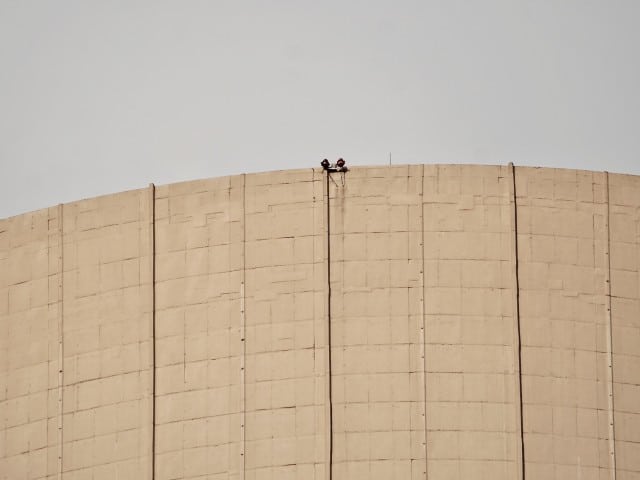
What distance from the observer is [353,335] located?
55000 mm

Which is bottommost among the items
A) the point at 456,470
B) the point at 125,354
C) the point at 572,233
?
the point at 456,470

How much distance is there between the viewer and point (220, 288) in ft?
184

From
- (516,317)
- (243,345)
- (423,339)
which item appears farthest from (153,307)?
(516,317)

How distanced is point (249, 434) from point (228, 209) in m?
7.01

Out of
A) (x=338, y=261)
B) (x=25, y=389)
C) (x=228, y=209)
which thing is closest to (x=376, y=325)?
(x=338, y=261)

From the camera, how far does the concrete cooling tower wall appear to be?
Answer: 54.4m

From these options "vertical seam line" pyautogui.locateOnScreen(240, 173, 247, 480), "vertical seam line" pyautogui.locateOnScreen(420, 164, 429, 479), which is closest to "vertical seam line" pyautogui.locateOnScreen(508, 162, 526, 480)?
"vertical seam line" pyautogui.locateOnScreen(420, 164, 429, 479)

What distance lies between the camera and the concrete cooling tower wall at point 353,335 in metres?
54.4

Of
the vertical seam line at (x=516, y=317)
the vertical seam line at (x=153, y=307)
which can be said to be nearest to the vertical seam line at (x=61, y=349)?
the vertical seam line at (x=153, y=307)

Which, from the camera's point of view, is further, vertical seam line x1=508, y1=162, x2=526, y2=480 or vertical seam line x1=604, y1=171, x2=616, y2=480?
vertical seam line x1=604, y1=171, x2=616, y2=480

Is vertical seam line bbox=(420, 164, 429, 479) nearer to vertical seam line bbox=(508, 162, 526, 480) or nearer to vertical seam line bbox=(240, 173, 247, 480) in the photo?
vertical seam line bbox=(508, 162, 526, 480)

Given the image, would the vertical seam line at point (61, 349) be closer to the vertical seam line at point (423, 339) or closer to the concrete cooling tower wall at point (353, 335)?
the concrete cooling tower wall at point (353, 335)

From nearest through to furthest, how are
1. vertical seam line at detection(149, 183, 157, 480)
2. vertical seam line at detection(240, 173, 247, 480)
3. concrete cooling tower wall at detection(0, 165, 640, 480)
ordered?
concrete cooling tower wall at detection(0, 165, 640, 480), vertical seam line at detection(240, 173, 247, 480), vertical seam line at detection(149, 183, 157, 480)

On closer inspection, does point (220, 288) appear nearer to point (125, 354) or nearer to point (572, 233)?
point (125, 354)
